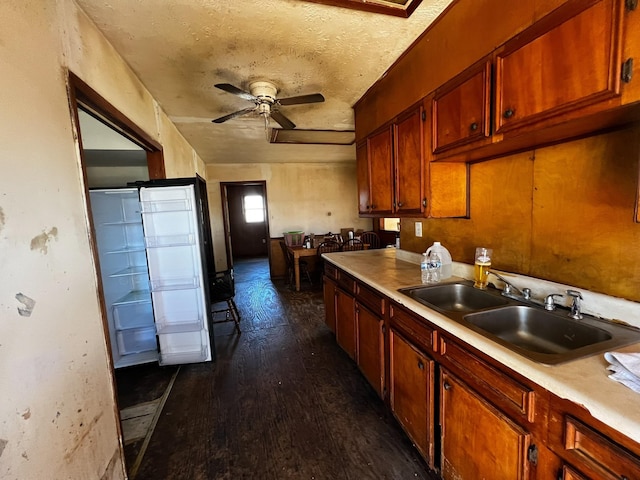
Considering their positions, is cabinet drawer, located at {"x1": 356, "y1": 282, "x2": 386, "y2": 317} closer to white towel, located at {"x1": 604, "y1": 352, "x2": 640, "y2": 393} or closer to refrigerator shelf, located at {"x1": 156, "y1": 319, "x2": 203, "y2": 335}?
white towel, located at {"x1": 604, "y1": 352, "x2": 640, "y2": 393}

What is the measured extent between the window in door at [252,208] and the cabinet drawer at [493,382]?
27.3 ft

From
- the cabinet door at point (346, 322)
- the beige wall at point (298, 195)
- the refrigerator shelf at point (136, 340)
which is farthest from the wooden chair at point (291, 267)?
the refrigerator shelf at point (136, 340)

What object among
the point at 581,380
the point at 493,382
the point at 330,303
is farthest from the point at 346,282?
the point at 581,380

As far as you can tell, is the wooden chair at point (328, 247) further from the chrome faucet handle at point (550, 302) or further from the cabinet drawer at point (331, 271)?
the chrome faucet handle at point (550, 302)

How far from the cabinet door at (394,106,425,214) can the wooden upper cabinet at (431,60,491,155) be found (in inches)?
5.7

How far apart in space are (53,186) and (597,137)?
222 cm

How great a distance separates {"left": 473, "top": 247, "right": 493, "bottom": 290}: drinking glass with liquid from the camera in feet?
5.27

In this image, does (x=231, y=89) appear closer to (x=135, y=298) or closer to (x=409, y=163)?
(x=409, y=163)

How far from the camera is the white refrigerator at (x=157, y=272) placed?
2.50 metres

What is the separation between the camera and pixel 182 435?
69.9 inches

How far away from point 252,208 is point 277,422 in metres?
7.78

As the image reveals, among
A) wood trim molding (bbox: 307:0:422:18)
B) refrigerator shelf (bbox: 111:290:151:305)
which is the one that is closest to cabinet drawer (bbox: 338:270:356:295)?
wood trim molding (bbox: 307:0:422:18)

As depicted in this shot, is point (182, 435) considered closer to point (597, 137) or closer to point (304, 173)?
point (597, 137)

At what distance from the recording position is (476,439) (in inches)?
42.3
